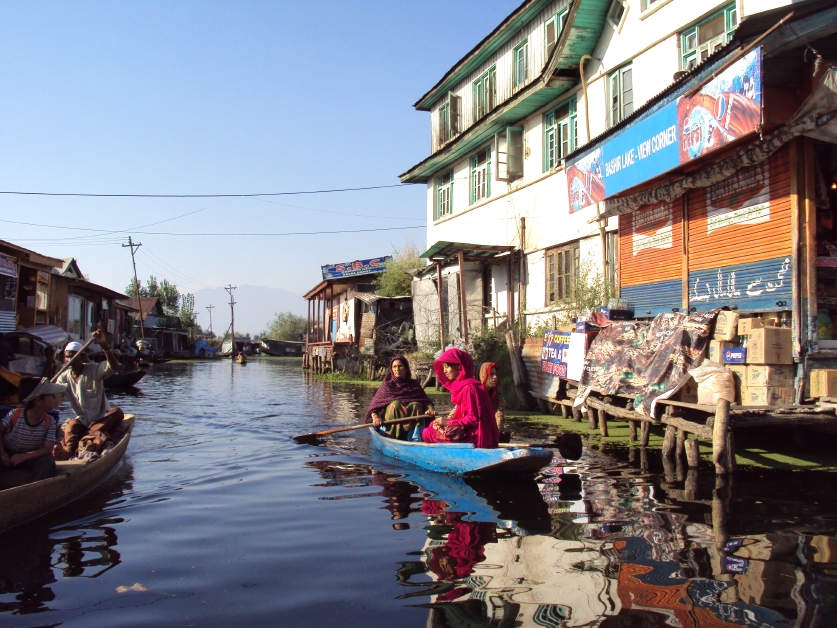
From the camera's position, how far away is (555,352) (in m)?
13.7

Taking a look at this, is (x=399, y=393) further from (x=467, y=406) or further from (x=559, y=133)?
(x=559, y=133)

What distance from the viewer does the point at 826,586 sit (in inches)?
185

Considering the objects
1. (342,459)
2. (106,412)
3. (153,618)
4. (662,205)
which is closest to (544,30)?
(662,205)

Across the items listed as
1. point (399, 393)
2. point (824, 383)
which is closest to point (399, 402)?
point (399, 393)

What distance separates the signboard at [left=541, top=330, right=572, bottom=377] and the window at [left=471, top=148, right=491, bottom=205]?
768cm

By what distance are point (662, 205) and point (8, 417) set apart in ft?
33.9

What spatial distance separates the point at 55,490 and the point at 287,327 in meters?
94.2

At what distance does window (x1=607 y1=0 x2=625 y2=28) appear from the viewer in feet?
47.7

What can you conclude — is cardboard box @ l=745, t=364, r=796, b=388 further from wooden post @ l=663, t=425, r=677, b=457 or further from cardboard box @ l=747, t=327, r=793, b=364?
wooden post @ l=663, t=425, r=677, b=457

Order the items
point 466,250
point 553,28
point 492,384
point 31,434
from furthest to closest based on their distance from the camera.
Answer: point 466,250
point 553,28
point 492,384
point 31,434

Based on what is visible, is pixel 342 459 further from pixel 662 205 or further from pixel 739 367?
pixel 662 205

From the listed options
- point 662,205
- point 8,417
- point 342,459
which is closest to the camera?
point 8,417

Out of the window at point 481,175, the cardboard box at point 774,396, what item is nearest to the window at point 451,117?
the window at point 481,175

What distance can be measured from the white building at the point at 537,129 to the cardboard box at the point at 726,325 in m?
4.29
